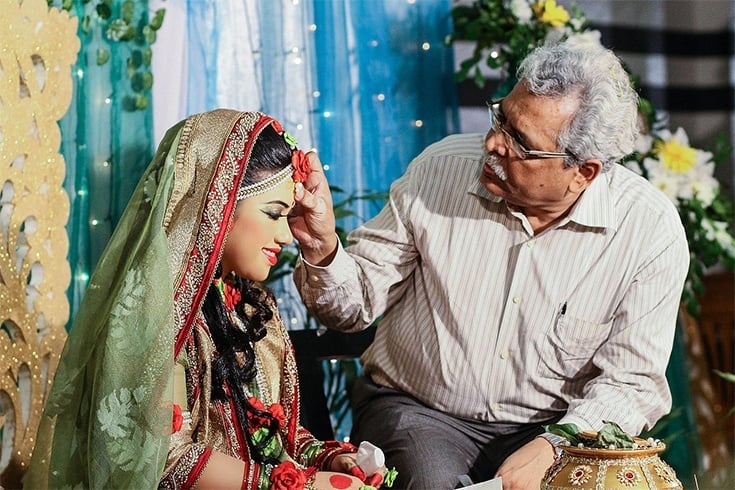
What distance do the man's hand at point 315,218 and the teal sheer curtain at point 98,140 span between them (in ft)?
2.01

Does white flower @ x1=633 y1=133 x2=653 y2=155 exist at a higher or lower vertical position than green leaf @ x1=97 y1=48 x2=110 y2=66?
lower

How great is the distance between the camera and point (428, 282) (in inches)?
118

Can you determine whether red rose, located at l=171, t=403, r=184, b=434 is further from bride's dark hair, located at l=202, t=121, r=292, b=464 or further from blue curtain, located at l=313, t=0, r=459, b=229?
blue curtain, located at l=313, t=0, r=459, b=229

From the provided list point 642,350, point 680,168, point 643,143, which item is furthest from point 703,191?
point 642,350

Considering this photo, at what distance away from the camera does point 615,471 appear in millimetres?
1981

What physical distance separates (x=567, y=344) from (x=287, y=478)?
3.25 ft

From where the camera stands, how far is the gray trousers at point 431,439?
8.85 ft

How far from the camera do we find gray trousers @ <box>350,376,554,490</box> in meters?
2.70

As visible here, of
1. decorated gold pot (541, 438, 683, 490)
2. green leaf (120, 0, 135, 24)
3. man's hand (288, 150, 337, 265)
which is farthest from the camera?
green leaf (120, 0, 135, 24)

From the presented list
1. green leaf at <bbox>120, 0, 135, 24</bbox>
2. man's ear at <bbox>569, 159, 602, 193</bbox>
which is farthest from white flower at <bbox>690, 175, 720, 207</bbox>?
green leaf at <bbox>120, 0, 135, 24</bbox>

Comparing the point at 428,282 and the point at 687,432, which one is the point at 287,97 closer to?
the point at 428,282

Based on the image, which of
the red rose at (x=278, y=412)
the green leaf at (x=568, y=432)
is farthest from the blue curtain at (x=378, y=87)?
the green leaf at (x=568, y=432)

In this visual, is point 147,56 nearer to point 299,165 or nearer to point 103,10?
point 103,10

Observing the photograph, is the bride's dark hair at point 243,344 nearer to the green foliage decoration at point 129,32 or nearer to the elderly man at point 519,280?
the elderly man at point 519,280
